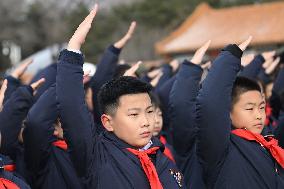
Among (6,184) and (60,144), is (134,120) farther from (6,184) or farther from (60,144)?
(60,144)

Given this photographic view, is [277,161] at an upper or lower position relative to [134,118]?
lower

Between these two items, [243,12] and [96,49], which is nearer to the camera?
[243,12]

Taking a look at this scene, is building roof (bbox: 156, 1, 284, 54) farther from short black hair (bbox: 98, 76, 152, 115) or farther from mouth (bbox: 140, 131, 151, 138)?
mouth (bbox: 140, 131, 151, 138)

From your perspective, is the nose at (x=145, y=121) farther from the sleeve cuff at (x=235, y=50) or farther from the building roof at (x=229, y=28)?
the building roof at (x=229, y=28)

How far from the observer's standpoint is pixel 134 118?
2.77 metres

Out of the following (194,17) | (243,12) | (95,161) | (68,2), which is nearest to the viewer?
(95,161)

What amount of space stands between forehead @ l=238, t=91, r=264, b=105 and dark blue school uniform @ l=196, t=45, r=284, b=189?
261 mm

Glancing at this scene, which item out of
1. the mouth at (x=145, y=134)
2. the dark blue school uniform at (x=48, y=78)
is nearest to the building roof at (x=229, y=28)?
the dark blue school uniform at (x=48, y=78)

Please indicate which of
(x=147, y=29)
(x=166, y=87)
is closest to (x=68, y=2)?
(x=147, y=29)

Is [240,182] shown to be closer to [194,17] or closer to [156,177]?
[156,177]

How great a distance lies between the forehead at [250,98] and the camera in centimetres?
313

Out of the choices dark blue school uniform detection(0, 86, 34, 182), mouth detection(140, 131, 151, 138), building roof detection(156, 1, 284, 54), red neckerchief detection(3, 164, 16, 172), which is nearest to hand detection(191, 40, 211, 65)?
mouth detection(140, 131, 151, 138)

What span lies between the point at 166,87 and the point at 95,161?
7.24 feet

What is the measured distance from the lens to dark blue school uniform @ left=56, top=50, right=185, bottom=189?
255 centimetres
